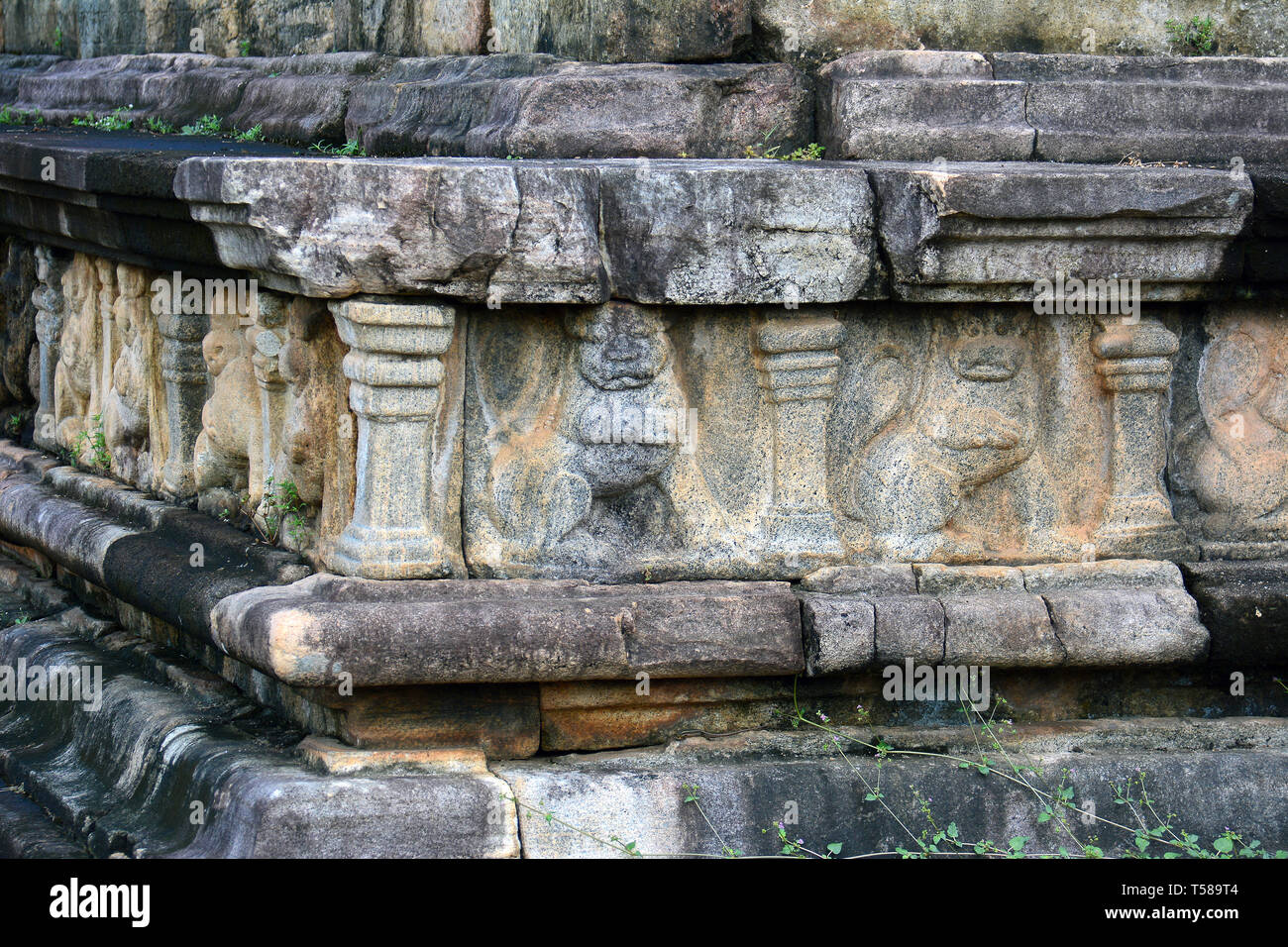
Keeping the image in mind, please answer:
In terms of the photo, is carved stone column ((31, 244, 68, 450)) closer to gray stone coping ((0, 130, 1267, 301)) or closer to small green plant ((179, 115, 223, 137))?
small green plant ((179, 115, 223, 137))

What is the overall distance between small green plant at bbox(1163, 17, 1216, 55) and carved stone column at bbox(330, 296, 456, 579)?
2371 mm

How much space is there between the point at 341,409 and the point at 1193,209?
7.48 ft

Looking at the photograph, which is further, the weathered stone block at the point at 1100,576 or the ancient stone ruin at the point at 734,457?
the weathered stone block at the point at 1100,576

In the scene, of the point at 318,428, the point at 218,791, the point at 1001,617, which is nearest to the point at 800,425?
the point at 1001,617

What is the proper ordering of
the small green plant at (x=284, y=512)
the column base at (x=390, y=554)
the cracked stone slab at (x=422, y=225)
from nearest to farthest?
the cracked stone slab at (x=422, y=225) < the column base at (x=390, y=554) < the small green plant at (x=284, y=512)

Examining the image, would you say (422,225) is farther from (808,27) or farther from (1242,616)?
(1242,616)

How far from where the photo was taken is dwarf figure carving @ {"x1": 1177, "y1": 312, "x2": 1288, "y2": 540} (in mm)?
4465

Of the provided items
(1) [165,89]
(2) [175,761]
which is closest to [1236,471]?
(2) [175,761]

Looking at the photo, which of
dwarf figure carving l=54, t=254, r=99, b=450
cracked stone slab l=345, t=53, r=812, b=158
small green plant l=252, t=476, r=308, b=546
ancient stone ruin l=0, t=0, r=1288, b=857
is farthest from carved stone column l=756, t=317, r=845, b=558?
dwarf figure carving l=54, t=254, r=99, b=450

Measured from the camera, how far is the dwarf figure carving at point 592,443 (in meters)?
4.07

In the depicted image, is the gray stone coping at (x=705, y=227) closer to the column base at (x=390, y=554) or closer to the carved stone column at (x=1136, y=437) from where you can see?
the carved stone column at (x=1136, y=437)

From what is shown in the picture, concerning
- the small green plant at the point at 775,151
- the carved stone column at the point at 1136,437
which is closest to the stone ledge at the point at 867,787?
the carved stone column at the point at 1136,437

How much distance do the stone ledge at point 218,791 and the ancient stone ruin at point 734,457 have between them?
0.5 inches

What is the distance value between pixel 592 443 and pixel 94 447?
2491 millimetres
